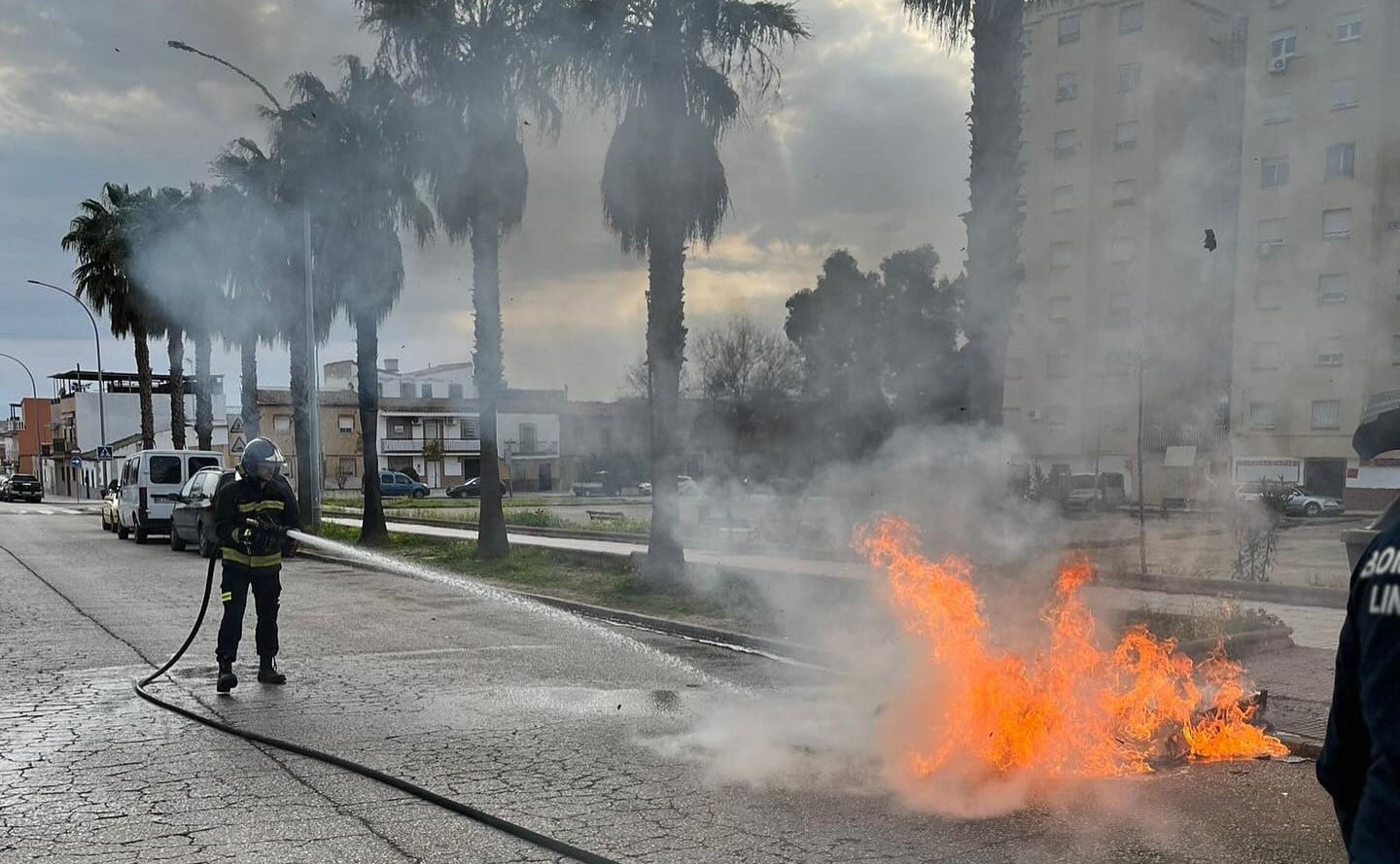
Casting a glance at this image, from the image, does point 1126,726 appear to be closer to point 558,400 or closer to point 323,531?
point 323,531

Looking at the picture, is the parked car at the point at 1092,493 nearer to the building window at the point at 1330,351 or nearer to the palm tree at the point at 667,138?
the building window at the point at 1330,351

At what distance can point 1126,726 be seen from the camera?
5254mm

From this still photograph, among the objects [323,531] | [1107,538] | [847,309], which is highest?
[847,309]

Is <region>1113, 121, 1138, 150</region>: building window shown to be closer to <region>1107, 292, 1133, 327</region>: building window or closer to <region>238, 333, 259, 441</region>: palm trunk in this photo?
<region>1107, 292, 1133, 327</region>: building window

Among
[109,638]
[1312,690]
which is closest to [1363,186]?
[1312,690]

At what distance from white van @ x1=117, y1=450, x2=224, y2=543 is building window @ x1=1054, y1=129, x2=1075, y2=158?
1880cm

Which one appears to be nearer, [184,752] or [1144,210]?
[184,752]

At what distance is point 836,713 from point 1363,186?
4.20 metres

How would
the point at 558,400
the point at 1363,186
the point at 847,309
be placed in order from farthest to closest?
the point at 558,400 → the point at 847,309 → the point at 1363,186

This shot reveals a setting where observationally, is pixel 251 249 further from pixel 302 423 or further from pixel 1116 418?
pixel 1116 418

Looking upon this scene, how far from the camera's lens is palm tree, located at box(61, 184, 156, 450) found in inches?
1287

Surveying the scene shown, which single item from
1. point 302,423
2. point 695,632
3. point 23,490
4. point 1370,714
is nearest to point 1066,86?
point 695,632

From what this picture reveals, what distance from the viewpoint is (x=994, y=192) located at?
26.9 feet

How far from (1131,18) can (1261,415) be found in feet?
8.56
